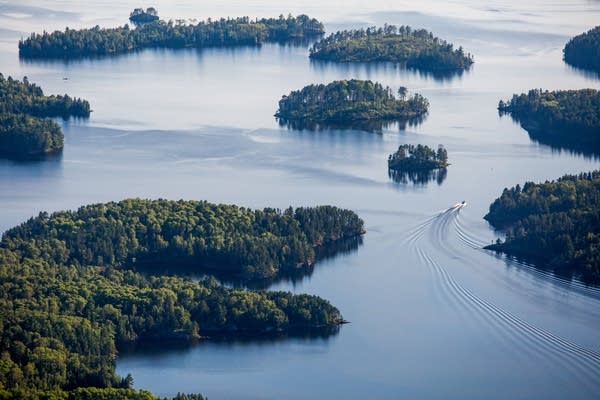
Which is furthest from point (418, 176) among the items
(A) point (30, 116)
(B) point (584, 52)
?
(B) point (584, 52)

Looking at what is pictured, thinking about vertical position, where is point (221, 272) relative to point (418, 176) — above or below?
below

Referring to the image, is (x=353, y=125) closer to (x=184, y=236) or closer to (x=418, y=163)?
(x=418, y=163)

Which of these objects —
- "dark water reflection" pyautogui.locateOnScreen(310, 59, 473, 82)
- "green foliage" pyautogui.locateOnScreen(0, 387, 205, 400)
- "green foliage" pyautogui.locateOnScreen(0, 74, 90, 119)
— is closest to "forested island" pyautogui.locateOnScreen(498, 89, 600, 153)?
"dark water reflection" pyautogui.locateOnScreen(310, 59, 473, 82)

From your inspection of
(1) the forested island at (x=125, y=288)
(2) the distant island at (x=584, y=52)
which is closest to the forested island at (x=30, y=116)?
(1) the forested island at (x=125, y=288)

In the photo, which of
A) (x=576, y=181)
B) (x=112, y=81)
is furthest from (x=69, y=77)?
(x=576, y=181)

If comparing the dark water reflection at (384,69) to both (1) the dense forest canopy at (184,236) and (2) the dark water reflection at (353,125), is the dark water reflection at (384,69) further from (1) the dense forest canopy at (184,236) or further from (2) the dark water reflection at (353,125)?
(1) the dense forest canopy at (184,236)

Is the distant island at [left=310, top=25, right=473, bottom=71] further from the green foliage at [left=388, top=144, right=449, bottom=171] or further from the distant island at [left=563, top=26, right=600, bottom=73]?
the green foliage at [left=388, top=144, right=449, bottom=171]
